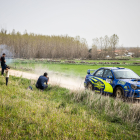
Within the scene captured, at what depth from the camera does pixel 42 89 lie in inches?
455

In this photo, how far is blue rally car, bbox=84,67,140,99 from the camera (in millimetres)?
8203

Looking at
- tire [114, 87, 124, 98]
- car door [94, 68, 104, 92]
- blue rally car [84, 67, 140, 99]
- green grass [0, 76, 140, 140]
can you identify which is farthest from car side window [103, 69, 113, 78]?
green grass [0, 76, 140, 140]

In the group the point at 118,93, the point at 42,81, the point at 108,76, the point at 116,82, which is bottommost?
the point at 118,93

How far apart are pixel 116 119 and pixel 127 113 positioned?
1.57 feet

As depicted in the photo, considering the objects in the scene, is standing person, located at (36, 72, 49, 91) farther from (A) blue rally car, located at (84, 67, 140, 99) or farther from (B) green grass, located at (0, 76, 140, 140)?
(B) green grass, located at (0, 76, 140, 140)

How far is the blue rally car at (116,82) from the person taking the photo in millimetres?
8203

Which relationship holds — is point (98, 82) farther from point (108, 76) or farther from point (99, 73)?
point (108, 76)

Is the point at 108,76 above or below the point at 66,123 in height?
above

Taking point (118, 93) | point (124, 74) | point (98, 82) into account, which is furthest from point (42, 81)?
point (124, 74)

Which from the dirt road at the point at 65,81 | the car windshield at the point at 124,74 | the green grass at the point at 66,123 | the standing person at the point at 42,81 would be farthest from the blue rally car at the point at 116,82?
the standing person at the point at 42,81

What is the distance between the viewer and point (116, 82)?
29.6ft

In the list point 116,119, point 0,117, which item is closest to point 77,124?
point 116,119

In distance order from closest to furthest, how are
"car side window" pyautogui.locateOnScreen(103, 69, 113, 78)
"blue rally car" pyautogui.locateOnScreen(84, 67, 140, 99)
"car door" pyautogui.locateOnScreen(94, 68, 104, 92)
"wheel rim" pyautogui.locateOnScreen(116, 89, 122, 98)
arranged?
"blue rally car" pyautogui.locateOnScreen(84, 67, 140, 99) < "wheel rim" pyautogui.locateOnScreen(116, 89, 122, 98) < "car side window" pyautogui.locateOnScreen(103, 69, 113, 78) < "car door" pyautogui.locateOnScreen(94, 68, 104, 92)

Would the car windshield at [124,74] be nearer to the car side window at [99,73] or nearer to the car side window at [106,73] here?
the car side window at [106,73]
